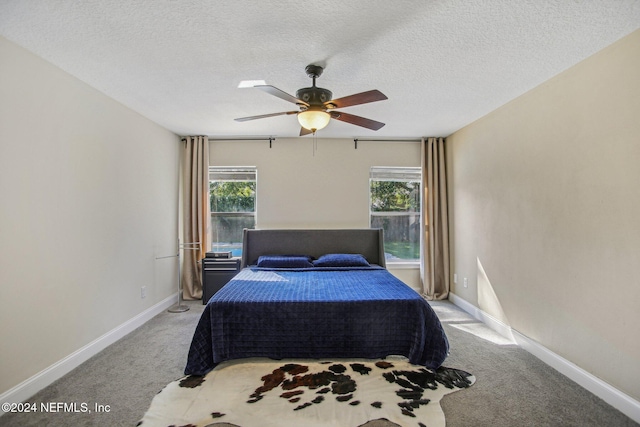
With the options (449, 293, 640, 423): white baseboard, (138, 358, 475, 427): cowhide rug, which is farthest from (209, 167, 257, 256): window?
(449, 293, 640, 423): white baseboard

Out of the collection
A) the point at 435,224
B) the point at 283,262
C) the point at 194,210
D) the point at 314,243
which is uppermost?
the point at 194,210

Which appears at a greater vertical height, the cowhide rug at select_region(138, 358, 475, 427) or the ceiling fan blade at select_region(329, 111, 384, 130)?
the ceiling fan blade at select_region(329, 111, 384, 130)

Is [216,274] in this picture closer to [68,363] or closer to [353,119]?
[68,363]

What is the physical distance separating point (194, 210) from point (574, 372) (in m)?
4.55

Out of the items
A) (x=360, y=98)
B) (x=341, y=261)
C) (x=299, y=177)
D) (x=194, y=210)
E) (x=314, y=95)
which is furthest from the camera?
(x=299, y=177)

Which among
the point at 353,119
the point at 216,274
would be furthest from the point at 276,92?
the point at 216,274

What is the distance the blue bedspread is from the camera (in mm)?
2492

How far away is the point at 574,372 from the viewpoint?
233cm

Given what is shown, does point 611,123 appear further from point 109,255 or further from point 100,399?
point 109,255

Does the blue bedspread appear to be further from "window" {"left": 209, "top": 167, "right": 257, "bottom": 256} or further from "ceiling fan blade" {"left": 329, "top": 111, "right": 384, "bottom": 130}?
"window" {"left": 209, "top": 167, "right": 257, "bottom": 256}

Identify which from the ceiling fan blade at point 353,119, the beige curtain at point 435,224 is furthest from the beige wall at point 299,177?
the ceiling fan blade at point 353,119

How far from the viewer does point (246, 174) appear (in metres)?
4.72

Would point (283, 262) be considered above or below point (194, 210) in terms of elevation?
below

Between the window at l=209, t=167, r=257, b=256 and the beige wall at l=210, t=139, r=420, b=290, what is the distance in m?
0.21
